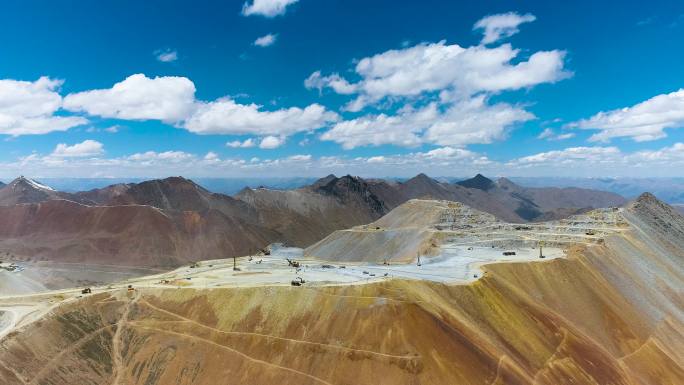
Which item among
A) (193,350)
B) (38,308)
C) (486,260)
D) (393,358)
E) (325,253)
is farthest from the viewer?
(325,253)

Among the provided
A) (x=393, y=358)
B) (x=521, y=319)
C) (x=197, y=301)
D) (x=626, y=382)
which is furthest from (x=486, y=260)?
(x=197, y=301)

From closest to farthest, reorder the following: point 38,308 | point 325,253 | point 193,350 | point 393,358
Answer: point 393,358 < point 193,350 < point 38,308 < point 325,253

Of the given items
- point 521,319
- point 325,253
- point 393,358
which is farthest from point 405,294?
point 325,253

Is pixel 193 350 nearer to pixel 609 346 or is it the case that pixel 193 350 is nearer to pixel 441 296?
pixel 441 296

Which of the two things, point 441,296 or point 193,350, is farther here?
point 441,296

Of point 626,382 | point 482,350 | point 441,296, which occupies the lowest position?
point 626,382

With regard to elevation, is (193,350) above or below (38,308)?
below

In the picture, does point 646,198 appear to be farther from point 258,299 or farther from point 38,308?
point 38,308
